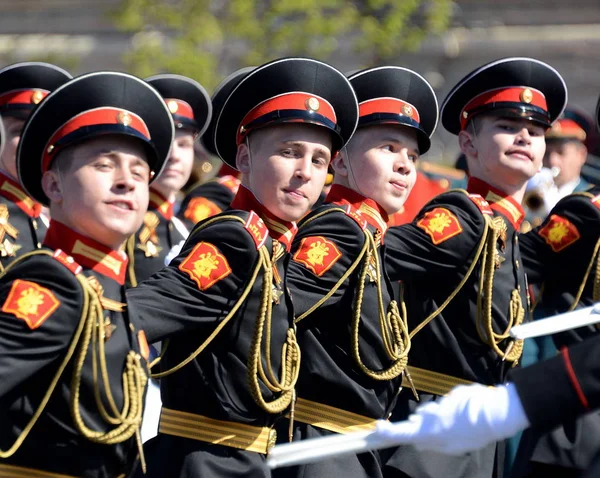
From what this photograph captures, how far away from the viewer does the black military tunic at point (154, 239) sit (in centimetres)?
874

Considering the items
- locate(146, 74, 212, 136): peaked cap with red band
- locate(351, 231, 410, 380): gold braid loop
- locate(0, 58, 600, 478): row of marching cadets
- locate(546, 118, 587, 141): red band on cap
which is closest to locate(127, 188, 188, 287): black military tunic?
locate(146, 74, 212, 136): peaked cap with red band

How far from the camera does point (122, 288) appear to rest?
5027 millimetres

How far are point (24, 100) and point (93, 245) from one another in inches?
121

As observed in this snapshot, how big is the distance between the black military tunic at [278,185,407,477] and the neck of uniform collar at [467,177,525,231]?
1069mm

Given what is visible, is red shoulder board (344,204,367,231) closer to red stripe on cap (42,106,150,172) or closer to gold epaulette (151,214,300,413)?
gold epaulette (151,214,300,413)

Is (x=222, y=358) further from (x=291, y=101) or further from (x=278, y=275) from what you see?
(x=291, y=101)

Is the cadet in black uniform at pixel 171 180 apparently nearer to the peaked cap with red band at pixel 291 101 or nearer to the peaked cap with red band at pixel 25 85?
the peaked cap with red band at pixel 25 85

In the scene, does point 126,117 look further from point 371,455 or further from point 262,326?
point 371,455

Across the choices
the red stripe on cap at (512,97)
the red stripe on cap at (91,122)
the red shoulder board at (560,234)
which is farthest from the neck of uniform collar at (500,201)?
the red stripe on cap at (91,122)

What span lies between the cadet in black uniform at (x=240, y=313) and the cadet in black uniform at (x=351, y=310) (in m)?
0.27

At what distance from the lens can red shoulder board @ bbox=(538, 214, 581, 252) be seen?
7344mm

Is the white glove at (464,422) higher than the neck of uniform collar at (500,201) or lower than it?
lower

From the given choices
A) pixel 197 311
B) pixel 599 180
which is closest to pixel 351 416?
pixel 197 311

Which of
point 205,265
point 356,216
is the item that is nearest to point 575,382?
point 205,265
